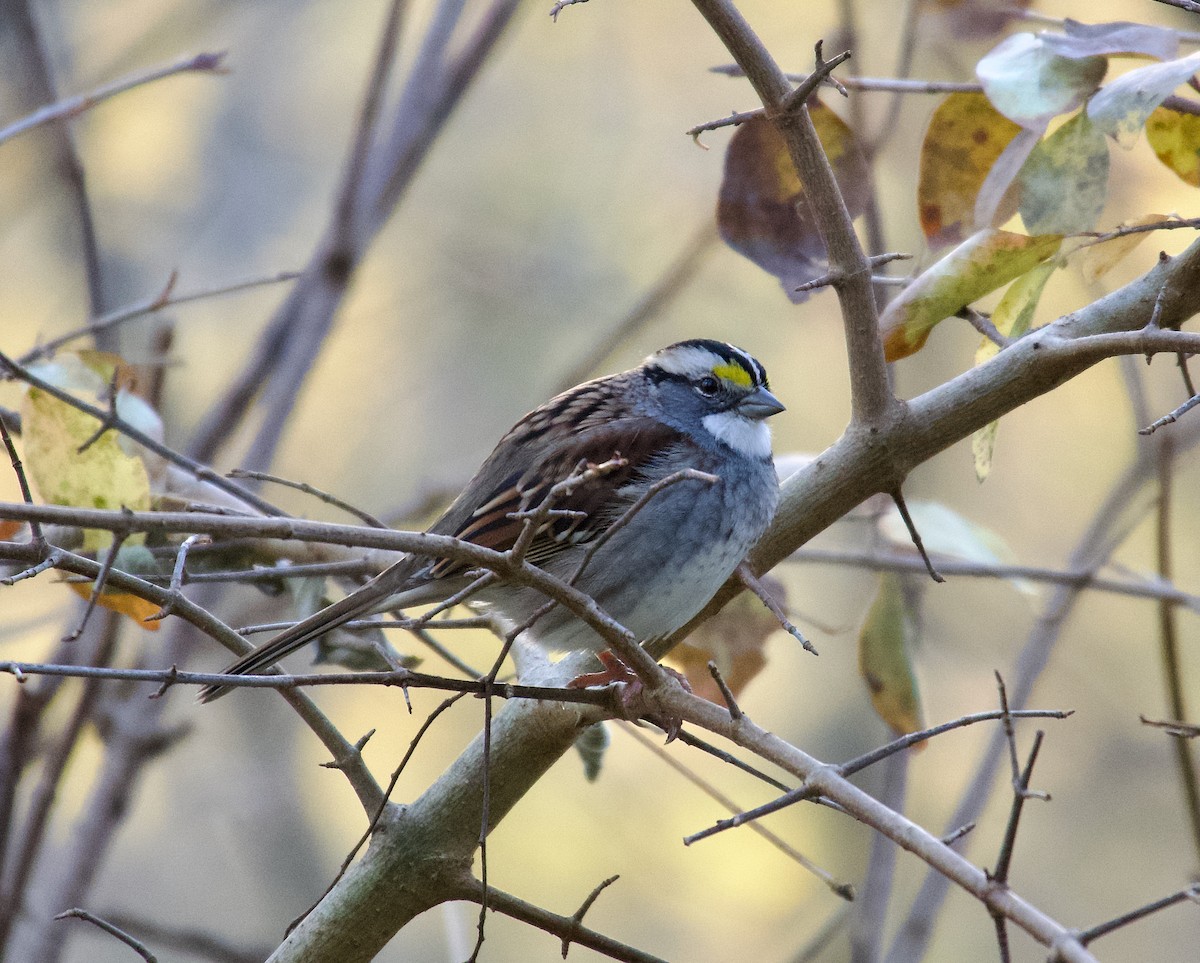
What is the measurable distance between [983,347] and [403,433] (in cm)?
593

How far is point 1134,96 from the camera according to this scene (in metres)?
2.12

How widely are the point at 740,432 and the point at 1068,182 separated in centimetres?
122

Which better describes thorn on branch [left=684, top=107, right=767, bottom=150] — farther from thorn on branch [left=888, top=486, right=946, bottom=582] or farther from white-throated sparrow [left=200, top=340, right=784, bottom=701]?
white-throated sparrow [left=200, top=340, right=784, bottom=701]

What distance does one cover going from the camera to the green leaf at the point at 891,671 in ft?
9.63

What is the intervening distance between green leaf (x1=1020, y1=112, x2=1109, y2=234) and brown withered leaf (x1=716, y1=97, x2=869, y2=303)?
0.56 meters

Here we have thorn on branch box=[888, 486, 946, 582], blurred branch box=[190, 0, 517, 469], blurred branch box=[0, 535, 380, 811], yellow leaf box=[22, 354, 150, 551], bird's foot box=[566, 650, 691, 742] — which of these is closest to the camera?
blurred branch box=[0, 535, 380, 811]

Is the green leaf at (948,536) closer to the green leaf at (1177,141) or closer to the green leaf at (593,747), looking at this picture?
the green leaf at (593,747)

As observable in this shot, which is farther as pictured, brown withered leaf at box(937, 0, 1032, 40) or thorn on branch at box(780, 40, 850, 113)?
brown withered leaf at box(937, 0, 1032, 40)

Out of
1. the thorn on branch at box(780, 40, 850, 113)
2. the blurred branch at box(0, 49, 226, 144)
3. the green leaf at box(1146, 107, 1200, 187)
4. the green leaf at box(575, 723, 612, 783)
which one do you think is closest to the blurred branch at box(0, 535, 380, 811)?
the green leaf at box(575, 723, 612, 783)

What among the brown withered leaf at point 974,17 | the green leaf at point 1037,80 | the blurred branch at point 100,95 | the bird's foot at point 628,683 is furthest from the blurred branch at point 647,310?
the green leaf at point 1037,80

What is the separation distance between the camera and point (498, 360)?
26.5ft

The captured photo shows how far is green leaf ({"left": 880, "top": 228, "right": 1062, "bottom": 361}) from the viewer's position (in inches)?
89.1

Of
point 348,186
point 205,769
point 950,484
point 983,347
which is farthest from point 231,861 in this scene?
point 983,347

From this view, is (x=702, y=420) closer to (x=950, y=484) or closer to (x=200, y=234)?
(x=950, y=484)
